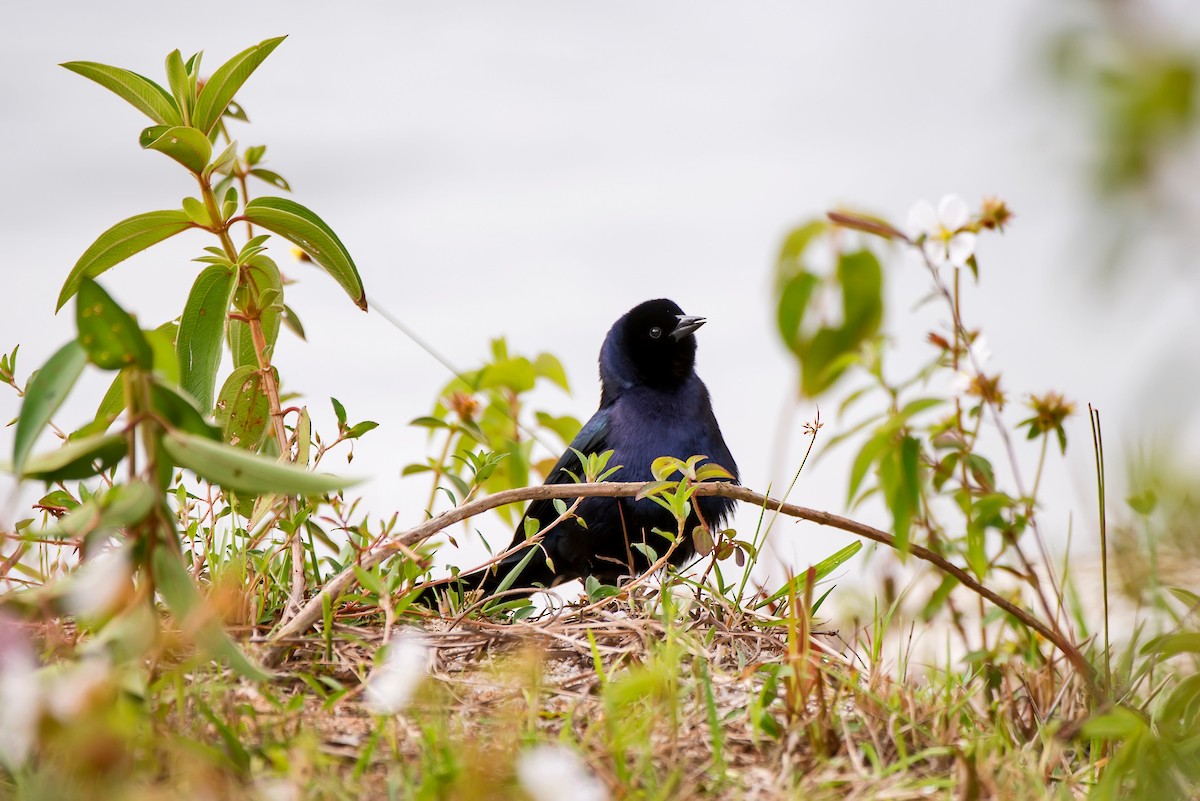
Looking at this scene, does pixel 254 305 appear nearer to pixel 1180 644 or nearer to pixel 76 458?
pixel 76 458

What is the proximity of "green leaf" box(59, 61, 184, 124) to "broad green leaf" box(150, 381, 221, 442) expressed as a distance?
3.77ft

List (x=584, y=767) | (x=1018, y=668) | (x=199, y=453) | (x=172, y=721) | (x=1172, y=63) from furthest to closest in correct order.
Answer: (x=1018, y=668)
(x=172, y=721)
(x=584, y=767)
(x=199, y=453)
(x=1172, y=63)

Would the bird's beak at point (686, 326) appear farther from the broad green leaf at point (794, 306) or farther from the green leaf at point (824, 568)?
the broad green leaf at point (794, 306)

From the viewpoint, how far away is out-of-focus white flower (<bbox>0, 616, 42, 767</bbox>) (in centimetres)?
149

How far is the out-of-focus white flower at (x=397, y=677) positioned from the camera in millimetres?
1920

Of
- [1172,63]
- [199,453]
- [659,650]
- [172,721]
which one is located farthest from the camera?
[659,650]

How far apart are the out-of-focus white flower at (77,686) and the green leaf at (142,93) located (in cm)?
141

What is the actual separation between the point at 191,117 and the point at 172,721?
1.37 m

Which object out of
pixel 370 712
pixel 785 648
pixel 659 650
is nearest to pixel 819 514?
pixel 785 648

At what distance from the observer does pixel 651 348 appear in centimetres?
463

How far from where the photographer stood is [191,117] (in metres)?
2.54

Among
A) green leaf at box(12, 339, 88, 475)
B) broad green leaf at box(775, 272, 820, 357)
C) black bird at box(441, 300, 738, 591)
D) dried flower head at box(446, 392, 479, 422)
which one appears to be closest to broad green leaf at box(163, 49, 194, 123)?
green leaf at box(12, 339, 88, 475)

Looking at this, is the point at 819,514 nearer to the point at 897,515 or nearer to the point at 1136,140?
the point at 897,515

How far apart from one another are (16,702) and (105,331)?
521 millimetres
